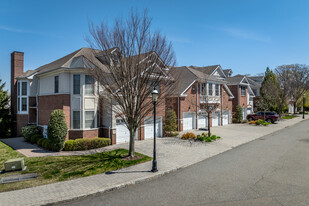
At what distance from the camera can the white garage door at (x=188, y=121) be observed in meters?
23.7

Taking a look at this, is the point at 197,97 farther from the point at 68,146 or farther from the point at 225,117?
the point at 68,146

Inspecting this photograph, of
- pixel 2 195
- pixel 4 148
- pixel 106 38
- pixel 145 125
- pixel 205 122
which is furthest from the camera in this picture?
pixel 205 122

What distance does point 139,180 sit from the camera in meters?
8.45

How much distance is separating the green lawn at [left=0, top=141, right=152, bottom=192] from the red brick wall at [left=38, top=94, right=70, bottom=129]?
416 cm

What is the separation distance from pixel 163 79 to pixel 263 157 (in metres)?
7.79

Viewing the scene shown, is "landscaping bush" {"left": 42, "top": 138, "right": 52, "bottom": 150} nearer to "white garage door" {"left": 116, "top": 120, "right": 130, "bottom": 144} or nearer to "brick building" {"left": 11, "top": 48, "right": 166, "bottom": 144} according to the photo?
"brick building" {"left": 11, "top": 48, "right": 166, "bottom": 144}

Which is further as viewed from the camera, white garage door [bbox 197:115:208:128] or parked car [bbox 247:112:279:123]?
parked car [bbox 247:112:279:123]

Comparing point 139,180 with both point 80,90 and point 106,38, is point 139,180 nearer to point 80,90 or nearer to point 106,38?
point 106,38

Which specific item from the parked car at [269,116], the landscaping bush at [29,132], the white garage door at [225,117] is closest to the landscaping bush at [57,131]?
the landscaping bush at [29,132]

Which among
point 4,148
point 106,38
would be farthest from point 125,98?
point 4,148

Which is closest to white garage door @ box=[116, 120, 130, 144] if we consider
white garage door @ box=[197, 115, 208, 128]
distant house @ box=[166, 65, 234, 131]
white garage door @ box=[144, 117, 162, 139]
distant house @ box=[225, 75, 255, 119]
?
white garage door @ box=[144, 117, 162, 139]

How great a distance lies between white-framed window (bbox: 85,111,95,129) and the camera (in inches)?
613

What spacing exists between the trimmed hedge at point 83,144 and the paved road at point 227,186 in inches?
292

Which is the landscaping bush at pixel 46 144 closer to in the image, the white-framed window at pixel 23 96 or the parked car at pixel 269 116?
the white-framed window at pixel 23 96
